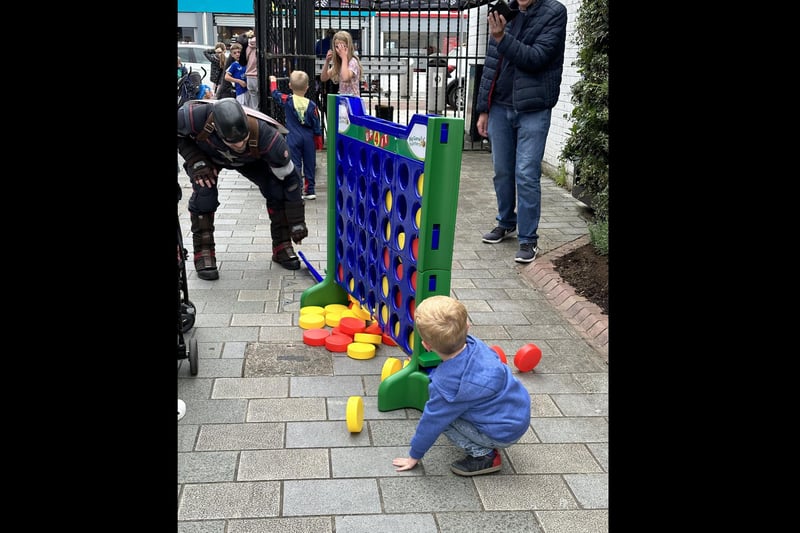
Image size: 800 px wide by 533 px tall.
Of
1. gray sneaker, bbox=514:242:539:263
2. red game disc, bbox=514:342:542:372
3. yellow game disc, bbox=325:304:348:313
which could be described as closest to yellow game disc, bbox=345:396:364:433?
red game disc, bbox=514:342:542:372

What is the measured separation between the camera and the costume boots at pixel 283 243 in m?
6.16

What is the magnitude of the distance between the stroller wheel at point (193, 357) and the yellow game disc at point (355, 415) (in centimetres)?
102

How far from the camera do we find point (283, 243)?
6207mm

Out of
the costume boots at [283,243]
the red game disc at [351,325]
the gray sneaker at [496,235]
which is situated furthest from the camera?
the gray sneaker at [496,235]

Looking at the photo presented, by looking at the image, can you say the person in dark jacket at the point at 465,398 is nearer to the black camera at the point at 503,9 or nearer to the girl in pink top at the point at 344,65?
the black camera at the point at 503,9

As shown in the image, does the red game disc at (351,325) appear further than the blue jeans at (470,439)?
Yes

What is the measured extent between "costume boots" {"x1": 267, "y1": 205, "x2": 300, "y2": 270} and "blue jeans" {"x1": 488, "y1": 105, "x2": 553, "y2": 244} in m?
1.89

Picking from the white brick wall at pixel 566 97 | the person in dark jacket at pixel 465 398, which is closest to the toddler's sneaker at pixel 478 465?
the person in dark jacket at pixel 465 398

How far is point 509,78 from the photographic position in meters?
6.32

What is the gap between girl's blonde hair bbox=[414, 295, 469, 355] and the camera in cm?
302

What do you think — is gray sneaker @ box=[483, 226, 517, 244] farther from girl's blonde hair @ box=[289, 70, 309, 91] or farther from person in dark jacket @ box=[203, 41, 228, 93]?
person in dark jacket @ box=[203, 41, 228, 93]

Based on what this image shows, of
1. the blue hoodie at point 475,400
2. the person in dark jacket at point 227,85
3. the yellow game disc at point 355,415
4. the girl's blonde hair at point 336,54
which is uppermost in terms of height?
the girl's blonde hair at point 336,54

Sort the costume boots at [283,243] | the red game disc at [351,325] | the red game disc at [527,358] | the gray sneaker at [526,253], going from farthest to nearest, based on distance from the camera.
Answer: the gray sneaker at [526,253]
the costume boots at [283,243]
the red game disc at [351,325]
the red game disc at [527,358]
